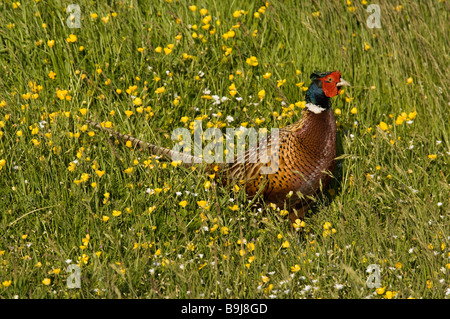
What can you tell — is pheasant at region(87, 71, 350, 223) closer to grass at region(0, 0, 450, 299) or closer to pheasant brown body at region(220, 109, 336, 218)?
pheasant brown body at region(220, 109, 336, 218)

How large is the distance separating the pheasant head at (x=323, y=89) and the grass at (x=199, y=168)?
381 mm

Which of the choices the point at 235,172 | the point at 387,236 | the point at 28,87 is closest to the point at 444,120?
the point at 387,236

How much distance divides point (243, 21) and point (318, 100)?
1.44 metres

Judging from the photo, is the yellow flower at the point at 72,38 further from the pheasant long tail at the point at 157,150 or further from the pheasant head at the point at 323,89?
the pheasant head at the point at 323,89

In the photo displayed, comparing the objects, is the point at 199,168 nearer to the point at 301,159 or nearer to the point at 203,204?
the point at 203,204

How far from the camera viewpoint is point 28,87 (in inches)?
181

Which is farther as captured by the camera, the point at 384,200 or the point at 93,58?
the point at 93,58

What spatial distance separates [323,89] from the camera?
4102 mm

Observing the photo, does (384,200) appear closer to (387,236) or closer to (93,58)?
(387,236)

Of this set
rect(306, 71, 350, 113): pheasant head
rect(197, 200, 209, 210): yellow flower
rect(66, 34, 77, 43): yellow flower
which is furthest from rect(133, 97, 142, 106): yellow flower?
rect(306, 71, 350, 113): pheasant head

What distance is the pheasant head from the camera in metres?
4.09

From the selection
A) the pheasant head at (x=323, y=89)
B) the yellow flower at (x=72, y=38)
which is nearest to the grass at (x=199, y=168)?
the yellow flower at (x=72, y=38)

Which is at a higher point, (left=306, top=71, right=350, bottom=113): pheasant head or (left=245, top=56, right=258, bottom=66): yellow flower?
(left=245, top=56, right=258, bottom=66): yellow flower

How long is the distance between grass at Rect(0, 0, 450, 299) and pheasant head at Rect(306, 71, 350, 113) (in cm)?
38
